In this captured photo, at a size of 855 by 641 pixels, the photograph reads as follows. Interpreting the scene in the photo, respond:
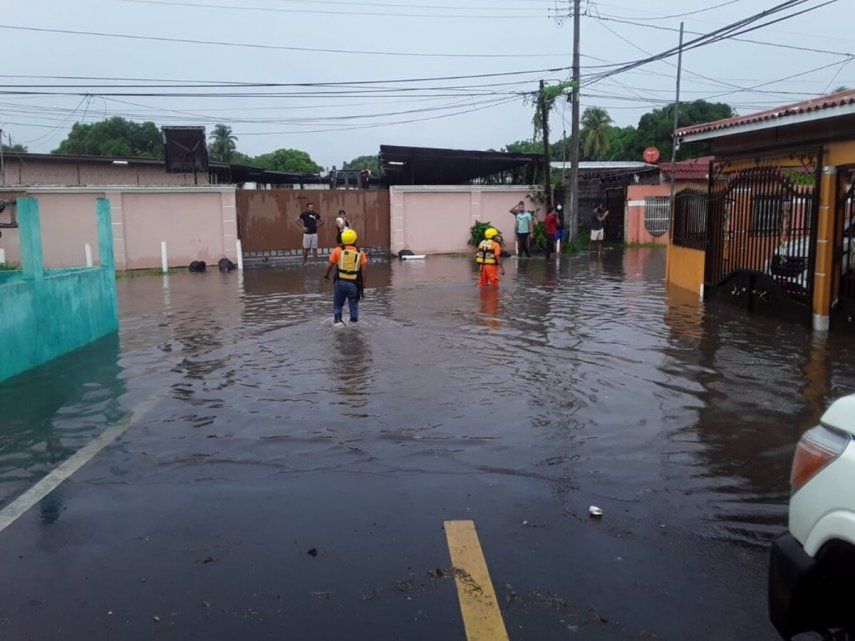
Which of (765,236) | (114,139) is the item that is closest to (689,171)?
(765,236)

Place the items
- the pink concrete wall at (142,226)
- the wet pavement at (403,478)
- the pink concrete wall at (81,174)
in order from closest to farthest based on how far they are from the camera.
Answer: the wet pavement at (403,478) → the pink concrete wall at (142,226) → the pink concrete wall at (81,174)

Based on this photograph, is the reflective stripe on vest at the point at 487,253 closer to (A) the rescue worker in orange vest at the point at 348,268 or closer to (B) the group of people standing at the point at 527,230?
(A) the rescue worker in orange vest at the point at 348,268

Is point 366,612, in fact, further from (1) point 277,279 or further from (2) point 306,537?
(1) point 277,279

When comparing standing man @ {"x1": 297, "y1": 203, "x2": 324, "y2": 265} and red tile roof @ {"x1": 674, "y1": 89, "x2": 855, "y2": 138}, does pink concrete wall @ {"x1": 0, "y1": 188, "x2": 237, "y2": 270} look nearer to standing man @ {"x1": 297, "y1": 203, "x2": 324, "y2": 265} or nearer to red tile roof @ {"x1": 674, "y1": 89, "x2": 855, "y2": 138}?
standing man @ {"x1": 297, "y1": 203, "x2": 324, "y2": 265}

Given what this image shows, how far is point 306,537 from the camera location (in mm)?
4605

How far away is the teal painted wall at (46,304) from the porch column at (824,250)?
1043cm

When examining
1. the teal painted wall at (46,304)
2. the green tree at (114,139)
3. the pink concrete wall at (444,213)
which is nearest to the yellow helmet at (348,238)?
the teal painted wall at (46,304)

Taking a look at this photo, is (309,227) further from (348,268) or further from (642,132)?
(642,132)

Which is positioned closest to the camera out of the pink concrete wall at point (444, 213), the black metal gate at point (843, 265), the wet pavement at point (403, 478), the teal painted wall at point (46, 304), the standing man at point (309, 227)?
the wet pavement at point (403, 478)

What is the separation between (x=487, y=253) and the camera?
1634 cm

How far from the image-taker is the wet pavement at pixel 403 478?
3814 millimetres

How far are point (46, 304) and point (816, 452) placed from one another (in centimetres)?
953

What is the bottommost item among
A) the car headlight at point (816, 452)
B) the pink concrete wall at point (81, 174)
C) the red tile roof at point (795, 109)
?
the car headlight at point (816, 452)

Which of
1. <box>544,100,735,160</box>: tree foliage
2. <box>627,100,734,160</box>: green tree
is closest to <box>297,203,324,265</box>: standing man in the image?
<box>544,100,735,160</box>: tree foliage
